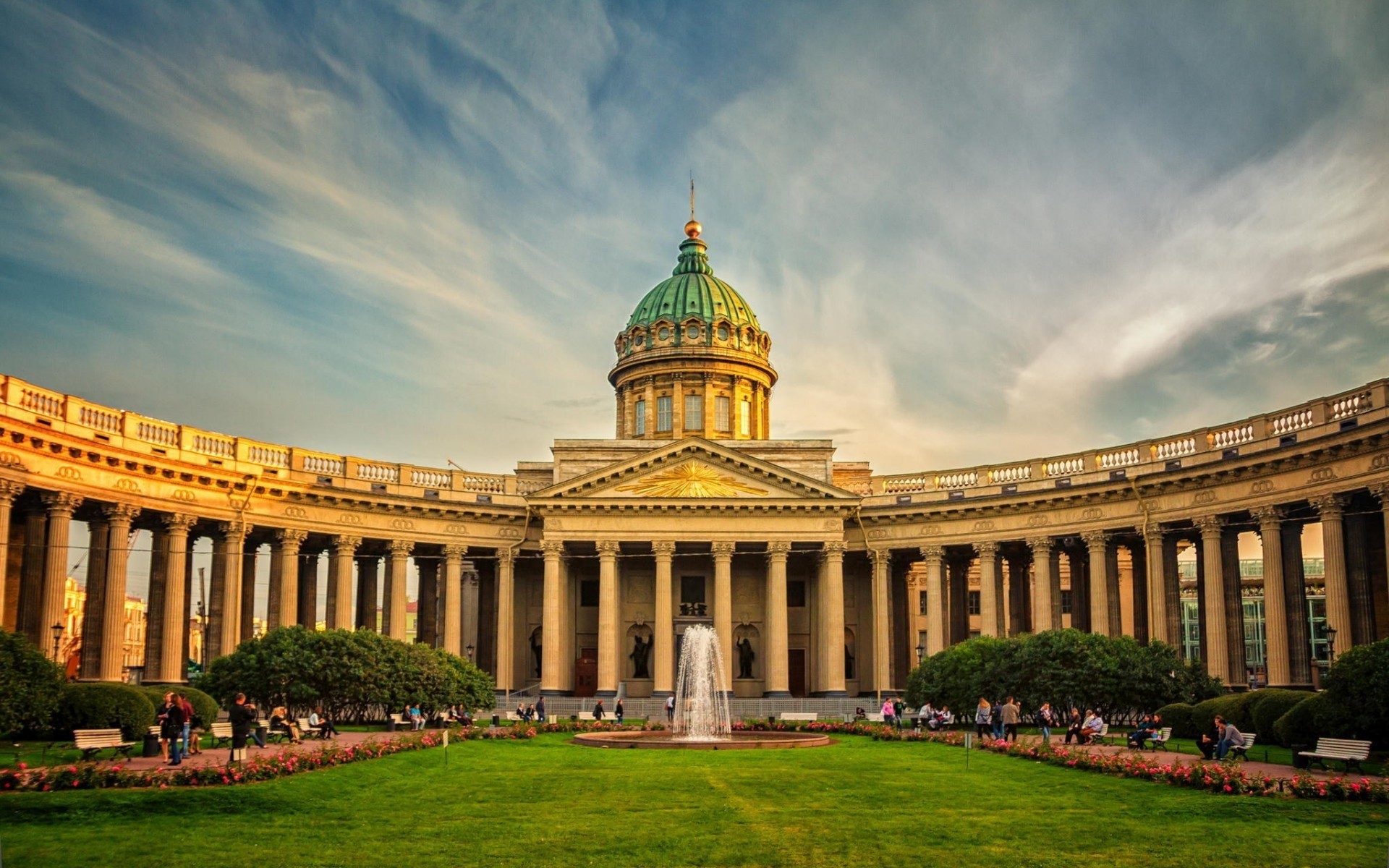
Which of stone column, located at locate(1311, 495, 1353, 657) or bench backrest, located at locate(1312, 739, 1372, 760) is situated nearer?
bench backrest, located at locate(1312, 739, 1372, 760)

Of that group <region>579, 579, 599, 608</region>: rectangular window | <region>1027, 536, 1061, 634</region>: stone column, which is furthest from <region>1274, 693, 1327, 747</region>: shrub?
<region>579, 579, 599, 608</region>: rectangular window

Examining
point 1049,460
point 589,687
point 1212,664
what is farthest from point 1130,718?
point 589,687

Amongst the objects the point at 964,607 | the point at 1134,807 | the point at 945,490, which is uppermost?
the point at 945,490

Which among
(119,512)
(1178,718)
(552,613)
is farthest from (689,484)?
(1178,718)

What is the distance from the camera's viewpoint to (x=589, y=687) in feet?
236

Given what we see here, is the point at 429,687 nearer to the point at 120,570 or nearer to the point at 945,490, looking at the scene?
the point at 120,570

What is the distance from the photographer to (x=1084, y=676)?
1818 inches

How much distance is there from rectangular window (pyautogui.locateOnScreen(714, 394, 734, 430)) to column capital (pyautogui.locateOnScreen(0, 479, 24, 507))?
142 ft

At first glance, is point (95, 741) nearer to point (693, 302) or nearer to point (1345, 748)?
point (1345, 748)

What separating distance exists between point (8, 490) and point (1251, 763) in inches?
1580

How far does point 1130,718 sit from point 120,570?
39687 millimetres

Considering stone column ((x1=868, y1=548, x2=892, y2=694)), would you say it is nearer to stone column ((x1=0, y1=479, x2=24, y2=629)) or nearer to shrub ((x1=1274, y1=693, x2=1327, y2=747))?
shrub ((x1=1274, y1=693, x2=1327, y2=747))

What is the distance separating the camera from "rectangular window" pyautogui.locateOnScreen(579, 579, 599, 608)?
72938mm

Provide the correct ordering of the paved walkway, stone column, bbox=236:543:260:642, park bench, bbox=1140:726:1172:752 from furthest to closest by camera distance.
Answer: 1. stone column, bbox=236:543:260:642
2. park bench, bbox=1140:726:1172:752
3. the paved walkway
